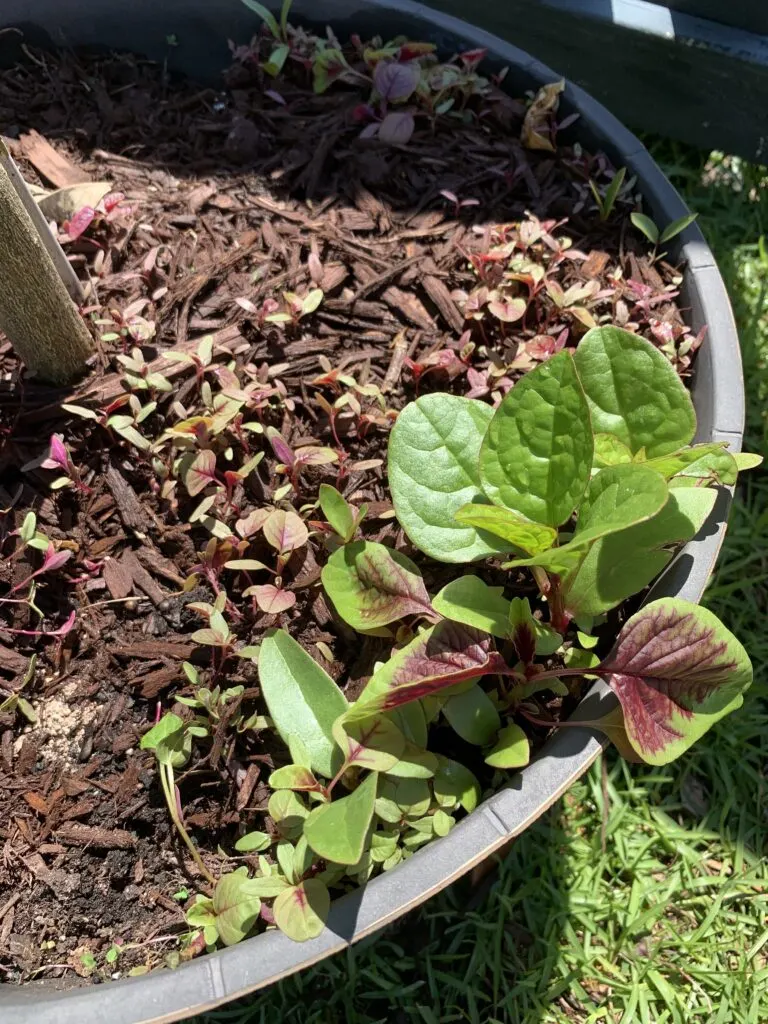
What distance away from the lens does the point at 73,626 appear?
1.35 m

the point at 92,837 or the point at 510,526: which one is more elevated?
the point at 510,526

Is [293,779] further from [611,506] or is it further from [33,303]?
[33,303]

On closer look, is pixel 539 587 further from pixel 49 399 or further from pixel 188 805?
pixel 49 399

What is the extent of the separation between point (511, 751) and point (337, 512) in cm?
42

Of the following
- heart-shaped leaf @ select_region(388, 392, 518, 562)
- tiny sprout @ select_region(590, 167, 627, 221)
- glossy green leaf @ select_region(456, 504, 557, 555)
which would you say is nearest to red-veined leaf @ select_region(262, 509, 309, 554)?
heart-shaped leaf @ select_region(388, 392, 518, 562)

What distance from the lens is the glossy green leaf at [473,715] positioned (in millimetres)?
1165

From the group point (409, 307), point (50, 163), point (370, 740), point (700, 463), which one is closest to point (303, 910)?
point (370, 740)

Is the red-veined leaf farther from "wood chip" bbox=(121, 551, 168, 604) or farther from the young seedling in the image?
the young seedling

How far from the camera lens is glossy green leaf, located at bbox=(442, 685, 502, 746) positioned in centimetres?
117

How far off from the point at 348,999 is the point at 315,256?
4.62 ft

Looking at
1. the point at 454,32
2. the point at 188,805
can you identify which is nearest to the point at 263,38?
the point at 454,32

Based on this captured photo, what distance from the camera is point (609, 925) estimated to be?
1619 millimetres

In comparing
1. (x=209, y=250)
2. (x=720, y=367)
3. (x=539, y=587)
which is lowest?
(x=539, y=587)

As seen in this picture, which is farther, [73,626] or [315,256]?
[315,256]
